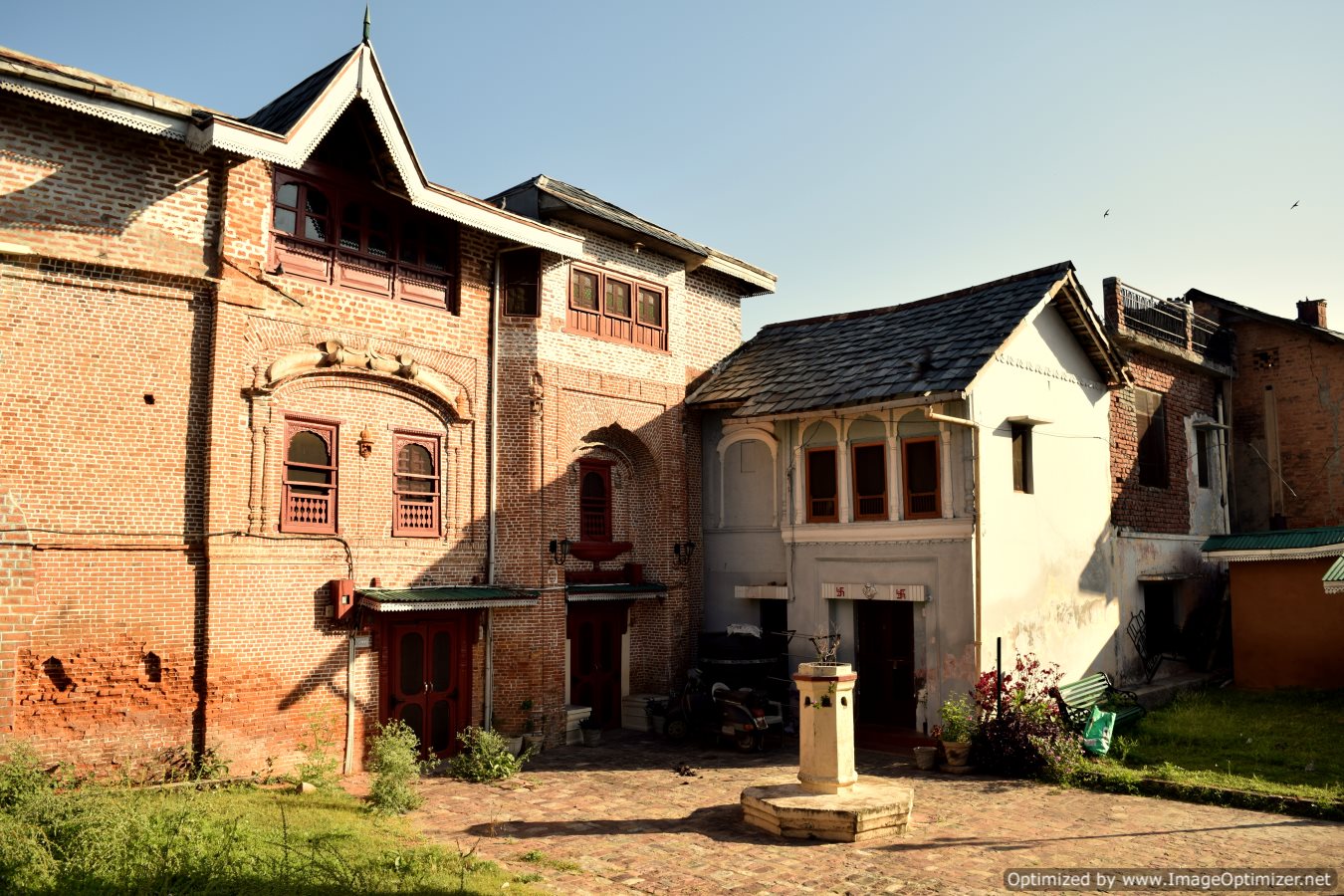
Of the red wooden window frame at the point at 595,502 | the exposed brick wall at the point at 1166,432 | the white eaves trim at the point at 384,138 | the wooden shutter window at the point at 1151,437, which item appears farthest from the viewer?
the wooden shutter window at the point at 1151,437

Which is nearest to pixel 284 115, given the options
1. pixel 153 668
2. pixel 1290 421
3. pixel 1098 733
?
pixel 153 668

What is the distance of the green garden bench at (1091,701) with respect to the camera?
53.3 ft

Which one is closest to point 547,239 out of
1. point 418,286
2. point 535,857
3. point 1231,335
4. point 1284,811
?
point 418,286

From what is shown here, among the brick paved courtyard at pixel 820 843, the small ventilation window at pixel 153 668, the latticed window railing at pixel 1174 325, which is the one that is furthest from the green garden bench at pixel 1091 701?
the small ventilation window at pixel 153 668

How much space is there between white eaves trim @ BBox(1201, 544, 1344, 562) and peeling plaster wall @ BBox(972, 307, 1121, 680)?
8.68ft

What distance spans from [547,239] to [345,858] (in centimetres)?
1079

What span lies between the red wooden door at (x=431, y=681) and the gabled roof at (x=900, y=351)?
6.98 m

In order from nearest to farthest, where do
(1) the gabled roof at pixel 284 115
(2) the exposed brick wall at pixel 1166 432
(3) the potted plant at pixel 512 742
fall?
1. (1) the gabled roof at pixel 284 115
2. (3) the potted plant at pixel 512 742
3. (2) the exposed brick wall at pixel 1166 432

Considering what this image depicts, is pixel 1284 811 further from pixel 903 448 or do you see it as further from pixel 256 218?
pixel 256 218

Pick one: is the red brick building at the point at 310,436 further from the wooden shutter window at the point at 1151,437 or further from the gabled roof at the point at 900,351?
the wooden shutter window at the point at 1151,437

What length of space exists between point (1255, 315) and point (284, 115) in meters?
23.2

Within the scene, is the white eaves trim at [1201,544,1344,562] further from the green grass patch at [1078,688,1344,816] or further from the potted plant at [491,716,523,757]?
the potted plant at [491,716,523,757]

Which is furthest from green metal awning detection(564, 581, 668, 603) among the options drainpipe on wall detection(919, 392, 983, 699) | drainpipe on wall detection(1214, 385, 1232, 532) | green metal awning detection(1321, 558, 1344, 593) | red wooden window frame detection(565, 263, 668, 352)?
drainpipe on wall detection(1214, 385, 1232, 532)

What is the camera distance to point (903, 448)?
17391 mm
